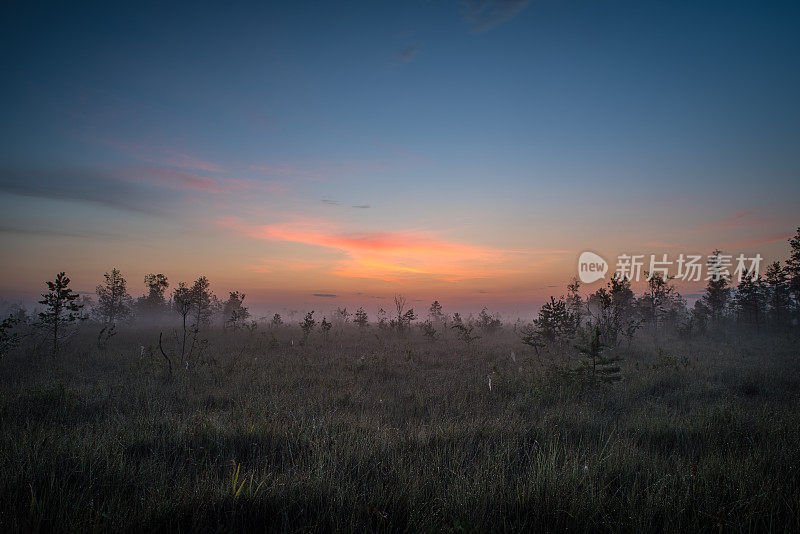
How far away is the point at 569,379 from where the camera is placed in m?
8.66

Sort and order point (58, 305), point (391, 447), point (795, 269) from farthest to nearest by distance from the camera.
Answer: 1. point (795, 269)
2. point (58, 305)
3. point (391, 447)

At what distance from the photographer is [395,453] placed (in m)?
4.22

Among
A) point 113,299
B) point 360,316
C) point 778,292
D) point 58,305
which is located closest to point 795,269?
point 778,292

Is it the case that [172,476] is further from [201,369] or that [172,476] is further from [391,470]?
[201,369]

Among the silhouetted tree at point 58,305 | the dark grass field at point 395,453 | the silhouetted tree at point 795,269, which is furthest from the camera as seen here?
the silhouetted tree at point 795,269

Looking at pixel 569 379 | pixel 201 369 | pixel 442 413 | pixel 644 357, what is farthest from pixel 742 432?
pixel 201 369

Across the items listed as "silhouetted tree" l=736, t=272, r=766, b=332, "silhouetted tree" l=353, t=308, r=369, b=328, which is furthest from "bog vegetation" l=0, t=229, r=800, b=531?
"silhouetted tree" l=736, t=272, r=766, b=332

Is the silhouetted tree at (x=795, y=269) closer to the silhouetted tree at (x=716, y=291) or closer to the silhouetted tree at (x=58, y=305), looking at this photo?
the silhouetted tree at (x=716, y=291)

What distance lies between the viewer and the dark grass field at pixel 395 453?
2.84 metres

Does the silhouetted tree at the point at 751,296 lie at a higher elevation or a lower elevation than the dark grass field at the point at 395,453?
higher

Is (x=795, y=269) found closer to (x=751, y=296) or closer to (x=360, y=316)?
(x=751, y=296)

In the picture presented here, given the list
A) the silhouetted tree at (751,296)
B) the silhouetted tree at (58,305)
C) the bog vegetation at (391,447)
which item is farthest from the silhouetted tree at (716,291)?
the silhouetted tree at (58,305)

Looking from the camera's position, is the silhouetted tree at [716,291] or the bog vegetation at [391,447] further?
the silhouetted tree at [716,291]

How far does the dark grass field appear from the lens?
112 inches
